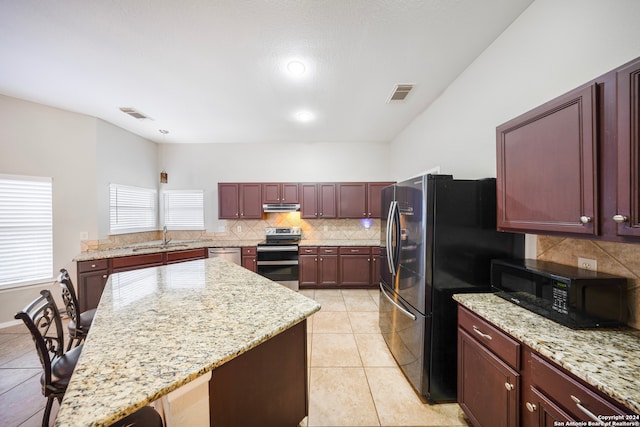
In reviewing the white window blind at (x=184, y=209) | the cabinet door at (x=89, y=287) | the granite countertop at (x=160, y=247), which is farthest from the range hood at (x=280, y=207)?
the cabinet door at (x=89, y=287)

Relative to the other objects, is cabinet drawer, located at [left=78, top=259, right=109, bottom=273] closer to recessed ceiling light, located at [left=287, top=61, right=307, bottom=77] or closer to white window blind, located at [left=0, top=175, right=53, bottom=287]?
white window blind, located at [left=0, top=175, right=53, bottom=287]

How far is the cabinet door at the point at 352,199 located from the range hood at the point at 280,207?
92 cm

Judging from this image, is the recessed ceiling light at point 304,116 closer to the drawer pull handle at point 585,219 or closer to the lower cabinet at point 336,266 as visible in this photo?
the lower cabinet at point 336,266

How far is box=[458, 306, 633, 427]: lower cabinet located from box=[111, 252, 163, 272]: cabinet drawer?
4280 mm

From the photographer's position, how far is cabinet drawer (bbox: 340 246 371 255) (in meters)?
4.17

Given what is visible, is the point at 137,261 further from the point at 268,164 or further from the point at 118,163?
the point at 268,164

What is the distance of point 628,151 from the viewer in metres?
0.88

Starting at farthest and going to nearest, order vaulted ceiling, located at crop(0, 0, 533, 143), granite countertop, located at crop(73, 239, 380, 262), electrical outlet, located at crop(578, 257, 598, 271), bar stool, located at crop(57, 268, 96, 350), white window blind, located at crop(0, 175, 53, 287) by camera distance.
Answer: granite countertop, located at crop(73, 239, 380, 262) < white window blind, located at crop(0, 175, 53, 287) < bar stool, located at crop(57, 268, 96, 350) < vaulted ceiling, located at crop(0, 0, 533, 143) < electrical outlet, located at crop(578, 257, 598, 271)

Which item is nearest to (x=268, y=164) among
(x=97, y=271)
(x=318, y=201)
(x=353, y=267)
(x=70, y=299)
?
(x=318, y=201)

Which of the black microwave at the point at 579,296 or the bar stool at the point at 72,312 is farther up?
the black microwave at the point at 579,296

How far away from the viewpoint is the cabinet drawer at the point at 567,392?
2.57 feet

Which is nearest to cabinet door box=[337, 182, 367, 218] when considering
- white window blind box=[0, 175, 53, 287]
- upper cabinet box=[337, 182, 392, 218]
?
upper cabinet box=[337, 182, 392, 218]

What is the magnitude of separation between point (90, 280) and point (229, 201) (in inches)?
91.6

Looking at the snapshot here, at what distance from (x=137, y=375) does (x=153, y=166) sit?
5.07 m
